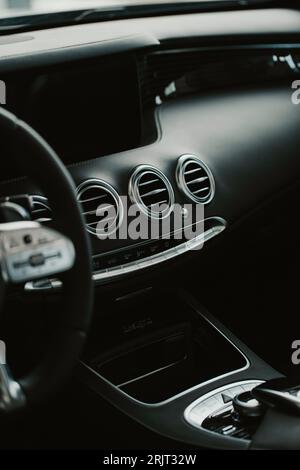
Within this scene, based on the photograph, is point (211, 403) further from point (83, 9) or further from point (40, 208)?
point (83, 9)

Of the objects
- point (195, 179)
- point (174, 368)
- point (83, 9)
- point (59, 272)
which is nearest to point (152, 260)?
point (195, 179)

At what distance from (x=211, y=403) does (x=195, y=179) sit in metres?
0.46

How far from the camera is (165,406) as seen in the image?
164 centimetres

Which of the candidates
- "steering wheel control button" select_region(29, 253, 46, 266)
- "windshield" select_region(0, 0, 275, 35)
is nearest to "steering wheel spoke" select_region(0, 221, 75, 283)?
"steering wheel control button" select_region(29, 253, 46, 266)

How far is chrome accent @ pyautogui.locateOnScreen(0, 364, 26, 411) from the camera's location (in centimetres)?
112

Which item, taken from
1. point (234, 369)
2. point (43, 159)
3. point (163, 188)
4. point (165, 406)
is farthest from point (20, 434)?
point (43, 159)

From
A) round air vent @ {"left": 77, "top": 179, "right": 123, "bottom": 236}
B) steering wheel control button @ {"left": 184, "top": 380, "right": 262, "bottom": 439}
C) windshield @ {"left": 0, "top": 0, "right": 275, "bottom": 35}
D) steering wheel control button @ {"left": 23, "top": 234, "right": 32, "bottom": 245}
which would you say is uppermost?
windshield @ {"left": 0, "top": 0, "right": 275, "bottom": 35}

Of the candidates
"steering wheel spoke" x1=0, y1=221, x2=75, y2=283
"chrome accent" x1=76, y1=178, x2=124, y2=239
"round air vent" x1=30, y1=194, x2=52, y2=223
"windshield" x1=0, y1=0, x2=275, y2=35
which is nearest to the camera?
"steering wheel spoke" x1=0, y1=221, x2=75, y2=283

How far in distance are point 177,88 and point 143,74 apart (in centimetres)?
13

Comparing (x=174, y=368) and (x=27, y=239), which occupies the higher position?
(x=27, y=239)

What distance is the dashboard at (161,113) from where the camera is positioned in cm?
155

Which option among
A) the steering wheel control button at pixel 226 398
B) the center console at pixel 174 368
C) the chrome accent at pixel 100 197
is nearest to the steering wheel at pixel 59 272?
the chrome accent at pixel 100 197

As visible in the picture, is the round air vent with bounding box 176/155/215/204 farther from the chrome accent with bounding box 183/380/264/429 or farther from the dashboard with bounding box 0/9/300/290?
the chrome accent with bounding box 183/380/264/429

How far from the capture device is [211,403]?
65.4 inches
